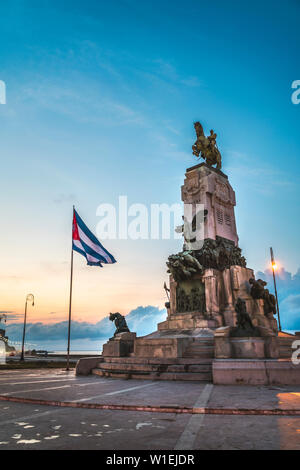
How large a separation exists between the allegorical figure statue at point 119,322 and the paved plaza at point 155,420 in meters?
9.95

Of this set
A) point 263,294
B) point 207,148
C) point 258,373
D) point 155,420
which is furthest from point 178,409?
point 207,148

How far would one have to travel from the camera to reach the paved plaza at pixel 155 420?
4684 mm

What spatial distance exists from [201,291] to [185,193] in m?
7.81

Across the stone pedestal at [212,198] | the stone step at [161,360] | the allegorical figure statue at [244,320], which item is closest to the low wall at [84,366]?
the stone step at [161,360]

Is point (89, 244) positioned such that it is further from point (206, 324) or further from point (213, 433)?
point (213, 433)

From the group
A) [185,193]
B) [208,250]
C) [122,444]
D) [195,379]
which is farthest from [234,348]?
[185,193]

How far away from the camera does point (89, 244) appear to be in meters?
19.5

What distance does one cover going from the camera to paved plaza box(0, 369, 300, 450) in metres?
4.68

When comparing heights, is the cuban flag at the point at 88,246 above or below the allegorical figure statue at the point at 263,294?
above

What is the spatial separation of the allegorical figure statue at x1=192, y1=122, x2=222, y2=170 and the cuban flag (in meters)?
12.6

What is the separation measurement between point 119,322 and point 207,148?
16.1 m

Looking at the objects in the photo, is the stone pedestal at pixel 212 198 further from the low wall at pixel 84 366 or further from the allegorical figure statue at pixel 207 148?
the low wall at pixel 84 366

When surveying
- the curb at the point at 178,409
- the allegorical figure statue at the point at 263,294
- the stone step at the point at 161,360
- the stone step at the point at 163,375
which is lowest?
the stone step at the point at 163,375

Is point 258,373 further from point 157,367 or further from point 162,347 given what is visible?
point 162,347
